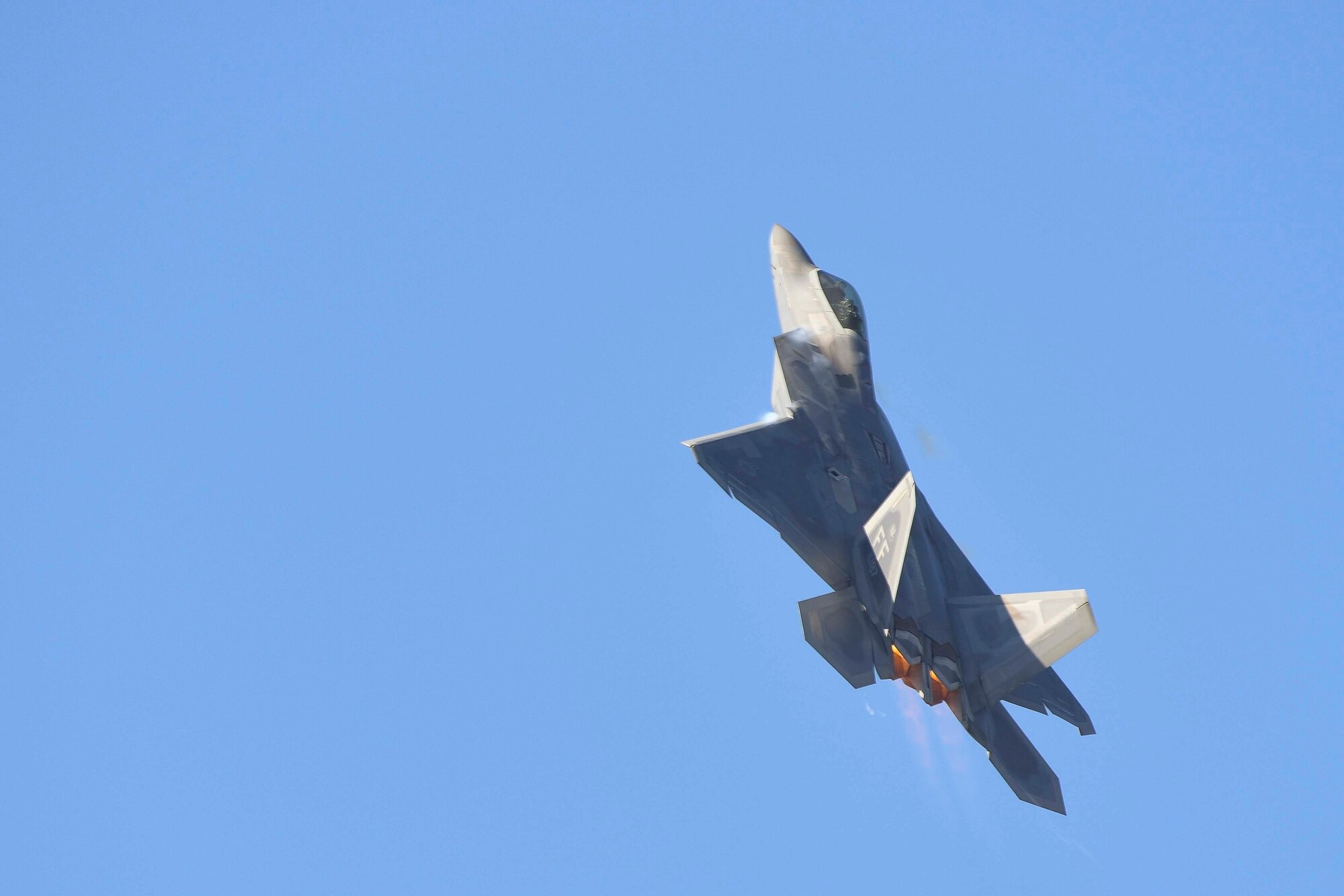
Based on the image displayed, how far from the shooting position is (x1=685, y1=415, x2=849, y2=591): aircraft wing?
104ft

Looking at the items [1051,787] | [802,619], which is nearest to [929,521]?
[802,619]

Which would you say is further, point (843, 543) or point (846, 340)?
point (846, 340)

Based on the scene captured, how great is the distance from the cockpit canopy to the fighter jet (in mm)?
42

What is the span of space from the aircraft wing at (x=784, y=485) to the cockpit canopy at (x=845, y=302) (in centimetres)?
359

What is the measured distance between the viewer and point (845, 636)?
30531 mm

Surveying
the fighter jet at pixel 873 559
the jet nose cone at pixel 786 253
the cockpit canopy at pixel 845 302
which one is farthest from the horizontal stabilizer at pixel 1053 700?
the jet nose cone at pixel 786 253

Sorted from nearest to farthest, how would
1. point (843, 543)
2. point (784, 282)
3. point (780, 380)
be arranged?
point (843, 543), point (780, 380), point (784, 282)

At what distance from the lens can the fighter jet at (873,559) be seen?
29500 millimetres

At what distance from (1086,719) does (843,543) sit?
6.86 m

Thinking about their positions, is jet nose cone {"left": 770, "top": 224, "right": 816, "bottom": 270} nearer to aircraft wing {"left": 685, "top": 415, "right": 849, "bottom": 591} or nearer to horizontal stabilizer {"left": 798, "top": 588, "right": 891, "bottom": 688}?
aircraft wing {"left": 685, "top": 415, "right": 849, "bottom": 591}

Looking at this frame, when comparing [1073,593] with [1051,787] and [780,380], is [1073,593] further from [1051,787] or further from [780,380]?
[780,380]

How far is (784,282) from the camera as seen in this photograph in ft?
121

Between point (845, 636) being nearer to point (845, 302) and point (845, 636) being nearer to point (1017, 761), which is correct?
point (1017, 761)

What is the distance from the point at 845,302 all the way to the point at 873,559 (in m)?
7.37
